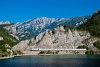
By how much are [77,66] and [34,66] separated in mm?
19899

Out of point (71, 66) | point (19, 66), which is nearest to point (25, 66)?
point (19, 66)

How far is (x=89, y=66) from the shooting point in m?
126

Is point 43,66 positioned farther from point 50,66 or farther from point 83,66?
point 83,66

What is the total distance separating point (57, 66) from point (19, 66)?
17.8 m

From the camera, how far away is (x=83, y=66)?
127562 mm

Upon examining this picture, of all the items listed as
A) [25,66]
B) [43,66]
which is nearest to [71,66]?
[43,66]

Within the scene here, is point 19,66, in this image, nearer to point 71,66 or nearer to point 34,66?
point 34,66

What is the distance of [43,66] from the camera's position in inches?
5212

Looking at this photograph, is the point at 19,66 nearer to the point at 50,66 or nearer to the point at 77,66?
the point at 50,66

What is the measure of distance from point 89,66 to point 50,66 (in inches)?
694

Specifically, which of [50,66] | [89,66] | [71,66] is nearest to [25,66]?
[50,66]

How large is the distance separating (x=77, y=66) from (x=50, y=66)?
1221 centimetres

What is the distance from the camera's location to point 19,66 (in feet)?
439

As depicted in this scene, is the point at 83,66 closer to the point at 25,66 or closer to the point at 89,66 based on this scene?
the point at 89,66
